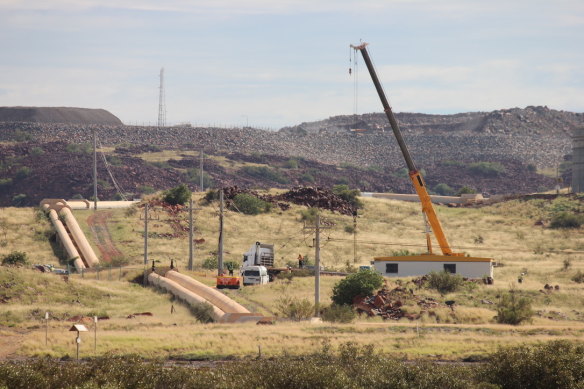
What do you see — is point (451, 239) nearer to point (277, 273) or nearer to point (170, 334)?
point (277, 273)

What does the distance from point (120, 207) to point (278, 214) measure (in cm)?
1821

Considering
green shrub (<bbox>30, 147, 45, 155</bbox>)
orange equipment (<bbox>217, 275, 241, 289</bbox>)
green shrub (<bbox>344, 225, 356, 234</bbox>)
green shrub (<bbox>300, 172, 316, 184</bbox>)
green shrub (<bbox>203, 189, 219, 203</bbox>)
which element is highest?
green shrub (<bbox>30, 147, 45, 155</bbox>)

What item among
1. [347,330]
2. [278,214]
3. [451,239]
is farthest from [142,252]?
[347,330]

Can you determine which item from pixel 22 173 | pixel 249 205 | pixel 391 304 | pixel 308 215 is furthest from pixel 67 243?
pixel 22 173

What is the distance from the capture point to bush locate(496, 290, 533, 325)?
4976 cm

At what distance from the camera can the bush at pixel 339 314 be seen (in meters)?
49.5

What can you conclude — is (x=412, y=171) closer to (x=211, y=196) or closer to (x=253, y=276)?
(x=253, y=276)

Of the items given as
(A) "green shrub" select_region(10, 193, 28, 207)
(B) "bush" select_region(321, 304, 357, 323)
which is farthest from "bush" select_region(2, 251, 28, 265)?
(A) "green shrub" select_region(10, 193, 28, 207)

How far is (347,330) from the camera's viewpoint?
45062 mm

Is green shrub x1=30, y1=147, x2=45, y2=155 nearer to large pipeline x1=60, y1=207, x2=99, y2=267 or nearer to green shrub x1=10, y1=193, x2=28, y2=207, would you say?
green shrub x1=10, y1=193, x2=28, y2=207

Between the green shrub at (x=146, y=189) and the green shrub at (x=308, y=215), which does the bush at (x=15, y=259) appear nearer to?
the green shrub at (x=308, y=215)

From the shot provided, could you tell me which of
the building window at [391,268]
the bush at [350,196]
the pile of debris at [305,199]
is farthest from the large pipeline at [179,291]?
the bush at [350,196]

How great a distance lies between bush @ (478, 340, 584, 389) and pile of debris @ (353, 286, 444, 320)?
18.4 meters

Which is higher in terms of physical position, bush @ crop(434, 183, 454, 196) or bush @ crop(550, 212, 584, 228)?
bush @ crop(434, 183, 454, 196)
